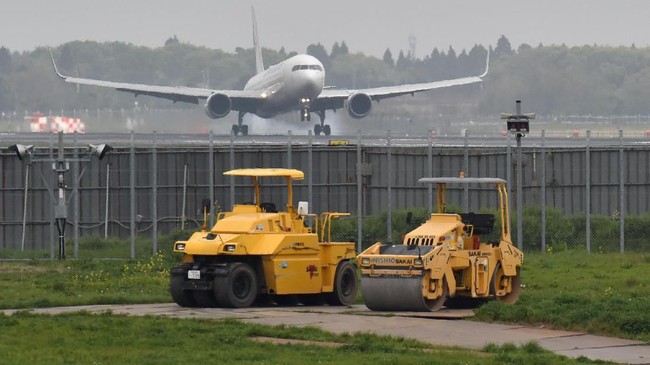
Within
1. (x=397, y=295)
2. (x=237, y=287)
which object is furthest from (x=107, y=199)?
(x=397, y=295)

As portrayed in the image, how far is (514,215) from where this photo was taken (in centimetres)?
3622

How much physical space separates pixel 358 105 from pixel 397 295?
211ft

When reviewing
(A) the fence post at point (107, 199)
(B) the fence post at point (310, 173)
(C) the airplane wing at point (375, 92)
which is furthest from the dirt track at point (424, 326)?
(C) the airplane wing at point (375, 92)

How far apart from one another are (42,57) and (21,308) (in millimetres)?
114626

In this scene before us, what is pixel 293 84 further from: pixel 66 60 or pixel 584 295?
pixel 66 60

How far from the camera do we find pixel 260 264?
2478cm

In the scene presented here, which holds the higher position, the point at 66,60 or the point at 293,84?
the point at 66,60

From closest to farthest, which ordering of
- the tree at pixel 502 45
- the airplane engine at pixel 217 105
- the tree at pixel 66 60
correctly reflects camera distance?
the airplane engine at pixel 217 105 → the tree at pixel 66 60 → the tree at pixel 502 45

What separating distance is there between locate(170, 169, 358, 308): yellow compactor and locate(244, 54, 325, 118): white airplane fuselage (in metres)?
57.4

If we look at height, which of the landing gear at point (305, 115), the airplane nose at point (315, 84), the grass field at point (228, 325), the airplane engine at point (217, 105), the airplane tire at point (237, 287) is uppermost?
the airplane nose at point (315, 84)

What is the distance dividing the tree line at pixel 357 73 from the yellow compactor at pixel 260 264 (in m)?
76.7

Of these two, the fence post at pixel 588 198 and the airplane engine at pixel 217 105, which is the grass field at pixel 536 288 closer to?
the fence post at pixel 588 198

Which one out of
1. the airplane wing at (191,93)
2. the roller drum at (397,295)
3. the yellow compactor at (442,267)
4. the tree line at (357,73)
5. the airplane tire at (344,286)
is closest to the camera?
the roller drum at (397,295)

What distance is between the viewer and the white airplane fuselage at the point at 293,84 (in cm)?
8300
